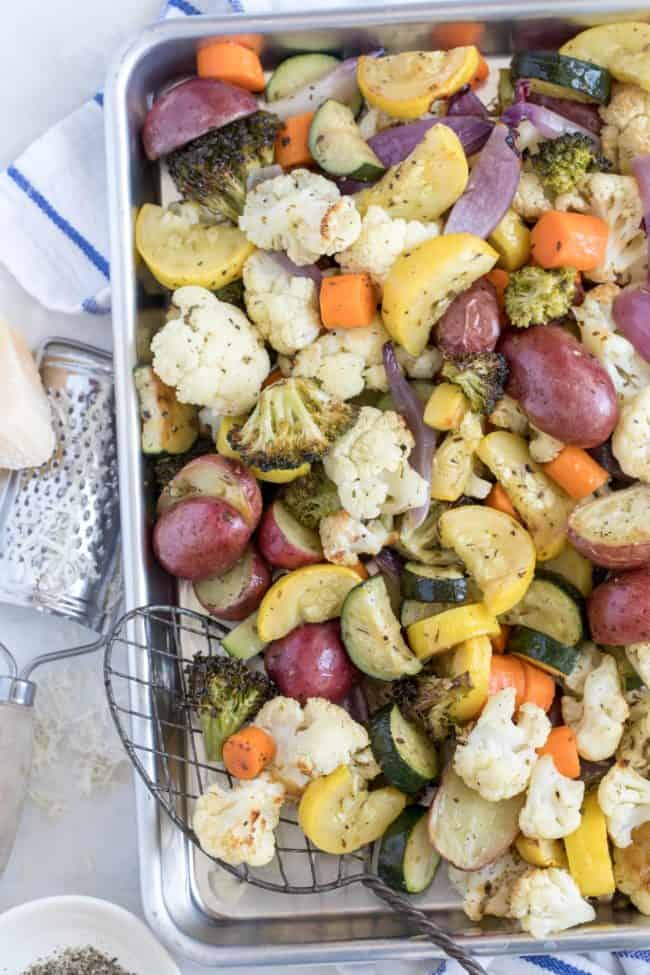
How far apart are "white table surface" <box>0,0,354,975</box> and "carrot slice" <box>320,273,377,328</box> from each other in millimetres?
640

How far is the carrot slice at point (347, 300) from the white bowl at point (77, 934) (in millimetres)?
1331

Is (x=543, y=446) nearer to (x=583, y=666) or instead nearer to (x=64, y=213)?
(x=583, y=666)

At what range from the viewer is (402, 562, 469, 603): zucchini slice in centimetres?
216

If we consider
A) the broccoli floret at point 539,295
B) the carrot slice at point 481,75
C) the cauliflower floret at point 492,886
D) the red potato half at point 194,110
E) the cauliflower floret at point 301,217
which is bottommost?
the cauliflower floret at point 492,886

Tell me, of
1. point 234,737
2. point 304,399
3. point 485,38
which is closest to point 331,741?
point 234,737

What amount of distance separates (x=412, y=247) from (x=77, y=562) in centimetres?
100

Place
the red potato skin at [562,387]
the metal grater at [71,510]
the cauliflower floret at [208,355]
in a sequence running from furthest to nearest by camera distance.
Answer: the metal grater at [71,510] < the cauliflower floret at [208,355] < the red potato skin at [562,387]

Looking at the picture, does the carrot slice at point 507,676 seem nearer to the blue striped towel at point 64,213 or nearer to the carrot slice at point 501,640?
the carrot slice at point 501,640

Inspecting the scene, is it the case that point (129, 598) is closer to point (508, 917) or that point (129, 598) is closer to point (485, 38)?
point (508, 917)

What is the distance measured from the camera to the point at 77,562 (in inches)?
95.3

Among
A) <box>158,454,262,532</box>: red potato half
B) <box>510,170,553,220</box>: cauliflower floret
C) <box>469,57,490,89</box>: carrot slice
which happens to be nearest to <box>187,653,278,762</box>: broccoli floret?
<box>158,454,262,532</box>: red potato half

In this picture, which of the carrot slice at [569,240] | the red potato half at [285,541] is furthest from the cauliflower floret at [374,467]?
the carrot slice at [569,240]

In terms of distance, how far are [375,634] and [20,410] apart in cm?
88

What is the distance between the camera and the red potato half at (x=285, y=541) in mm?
2236
